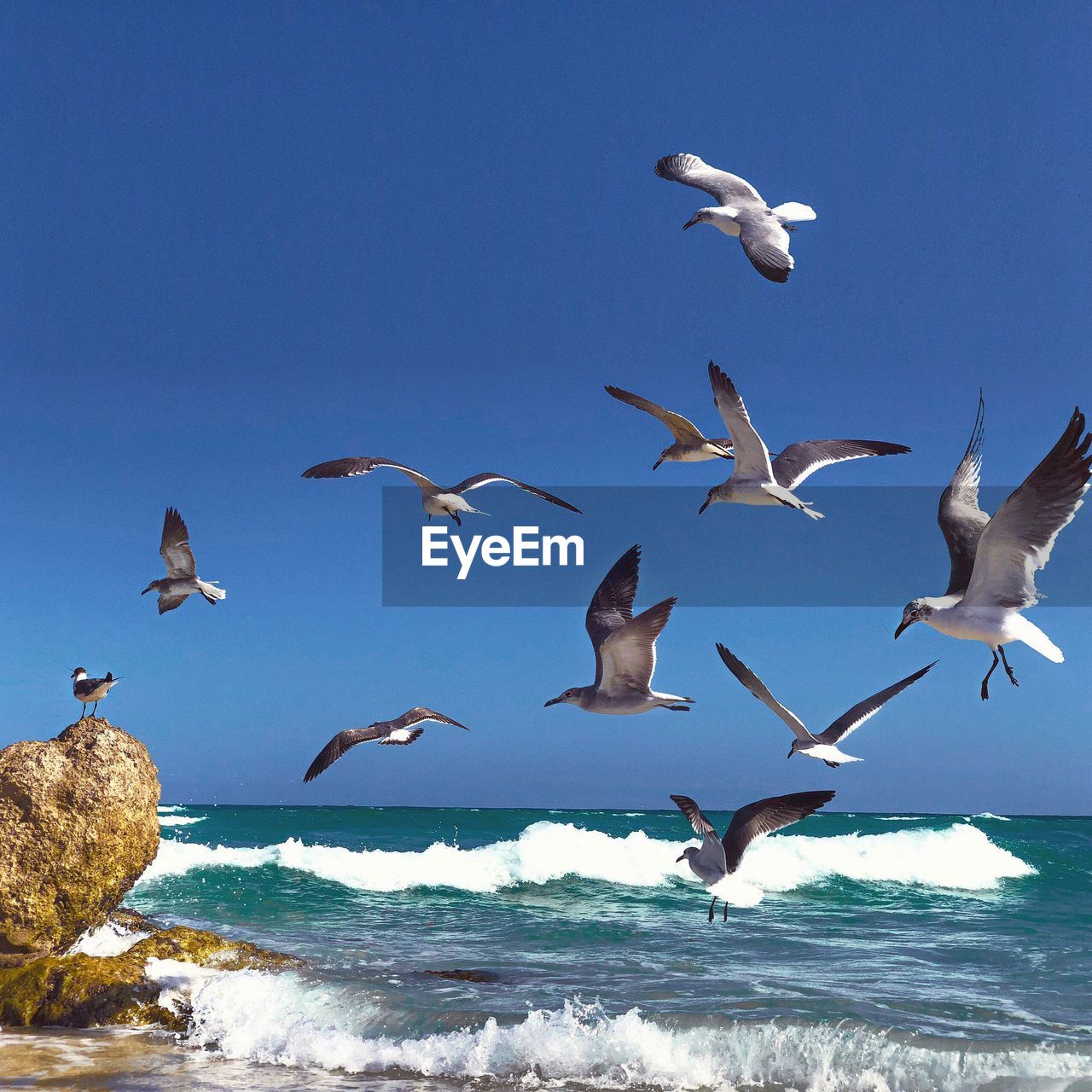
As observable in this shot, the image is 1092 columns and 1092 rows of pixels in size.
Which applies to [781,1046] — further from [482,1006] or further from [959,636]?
[959,636]

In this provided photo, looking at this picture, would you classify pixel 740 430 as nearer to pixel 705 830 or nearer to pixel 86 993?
pixel 705 830

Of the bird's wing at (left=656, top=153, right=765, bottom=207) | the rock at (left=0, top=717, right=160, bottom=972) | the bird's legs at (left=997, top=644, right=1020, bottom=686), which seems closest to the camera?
the bird's legs at (left=997, top=644, right=1020, bottom=686)

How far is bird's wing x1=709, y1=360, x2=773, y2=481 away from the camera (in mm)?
6348

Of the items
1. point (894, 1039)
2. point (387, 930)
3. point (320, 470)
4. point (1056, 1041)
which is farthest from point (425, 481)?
point (387, 930)

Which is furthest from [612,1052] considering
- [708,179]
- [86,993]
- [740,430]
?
[708,179]

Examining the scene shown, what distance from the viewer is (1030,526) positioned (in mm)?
5199

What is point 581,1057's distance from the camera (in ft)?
23.5

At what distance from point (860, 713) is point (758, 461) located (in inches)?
65.6

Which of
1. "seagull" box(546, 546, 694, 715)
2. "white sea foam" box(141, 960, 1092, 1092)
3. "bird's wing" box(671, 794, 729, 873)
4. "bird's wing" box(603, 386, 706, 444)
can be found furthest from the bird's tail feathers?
"white sea foam" box(141, 960, 1092, 1092)

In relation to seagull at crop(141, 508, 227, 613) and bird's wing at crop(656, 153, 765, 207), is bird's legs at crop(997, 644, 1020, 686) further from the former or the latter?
seagull at crop(141, 508, 227, 613)

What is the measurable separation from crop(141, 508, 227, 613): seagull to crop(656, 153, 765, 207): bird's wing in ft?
16.5

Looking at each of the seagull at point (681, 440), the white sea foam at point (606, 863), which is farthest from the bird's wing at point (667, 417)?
the white sea foam at point (606, 863)

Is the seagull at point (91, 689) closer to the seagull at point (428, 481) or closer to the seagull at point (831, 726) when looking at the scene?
the seagull at point (428, 481)

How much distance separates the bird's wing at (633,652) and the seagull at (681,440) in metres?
1.18
